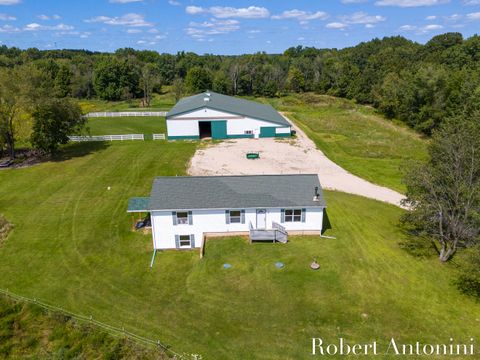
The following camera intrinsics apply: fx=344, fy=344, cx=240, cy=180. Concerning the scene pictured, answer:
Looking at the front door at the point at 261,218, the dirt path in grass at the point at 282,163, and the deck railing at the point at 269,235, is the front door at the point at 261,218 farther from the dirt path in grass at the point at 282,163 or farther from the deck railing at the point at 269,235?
the dirt path in grass at the point at 282,163

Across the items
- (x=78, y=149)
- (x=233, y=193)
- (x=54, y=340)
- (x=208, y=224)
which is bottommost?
(x=54, y=340)

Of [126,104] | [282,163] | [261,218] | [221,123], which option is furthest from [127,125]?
[261,218]

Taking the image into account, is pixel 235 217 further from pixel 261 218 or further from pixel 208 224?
pixel 208 224

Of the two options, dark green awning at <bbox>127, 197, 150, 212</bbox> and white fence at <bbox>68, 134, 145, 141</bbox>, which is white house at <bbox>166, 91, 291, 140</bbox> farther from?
dark green awning at <bbox>127, 197, 150, 212</bbox>

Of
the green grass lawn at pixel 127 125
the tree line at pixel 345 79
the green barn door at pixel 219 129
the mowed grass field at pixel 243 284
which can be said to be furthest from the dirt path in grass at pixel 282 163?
the tree line at pixel 345 79

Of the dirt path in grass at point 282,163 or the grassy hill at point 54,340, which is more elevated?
the dirt path in grass at point 282,163

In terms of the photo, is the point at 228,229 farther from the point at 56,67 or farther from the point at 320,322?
the point at 56,67
